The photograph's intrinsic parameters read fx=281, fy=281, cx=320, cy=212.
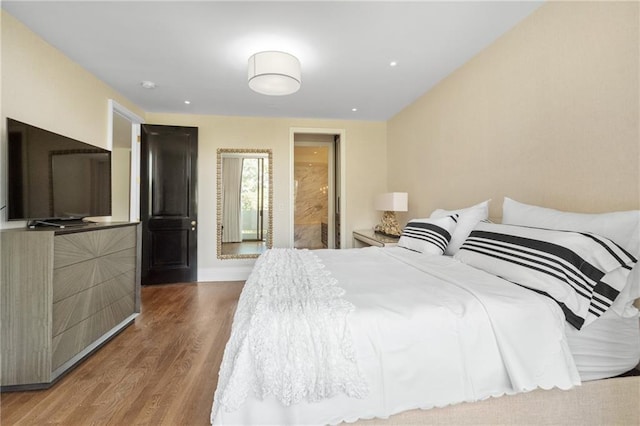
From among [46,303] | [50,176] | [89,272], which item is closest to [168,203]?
[50,176]

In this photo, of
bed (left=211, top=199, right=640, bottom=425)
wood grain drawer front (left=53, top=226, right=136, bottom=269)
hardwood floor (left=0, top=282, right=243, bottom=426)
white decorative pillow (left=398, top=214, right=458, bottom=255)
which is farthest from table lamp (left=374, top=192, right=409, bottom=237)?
wood grain drawer front (left=53, top=226, right=136, bottom=269)

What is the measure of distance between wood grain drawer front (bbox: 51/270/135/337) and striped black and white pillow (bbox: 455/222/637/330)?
2.79 m

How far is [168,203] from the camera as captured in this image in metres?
4.10

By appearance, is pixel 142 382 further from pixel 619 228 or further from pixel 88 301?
pixel 619 228

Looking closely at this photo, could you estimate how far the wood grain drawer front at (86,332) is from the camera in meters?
1.85

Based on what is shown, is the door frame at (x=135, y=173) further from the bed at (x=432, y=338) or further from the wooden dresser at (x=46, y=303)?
the bed at (x=432, y=338)

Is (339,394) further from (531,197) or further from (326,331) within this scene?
(531,197)

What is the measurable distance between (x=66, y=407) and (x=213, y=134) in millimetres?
3599

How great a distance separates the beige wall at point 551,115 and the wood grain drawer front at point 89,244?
3255mm

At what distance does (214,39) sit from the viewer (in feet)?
7.61

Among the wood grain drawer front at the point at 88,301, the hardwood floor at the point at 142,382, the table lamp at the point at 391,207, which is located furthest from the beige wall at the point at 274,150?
the hardwood floor at the point at 142,382

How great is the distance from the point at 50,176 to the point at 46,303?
998 mm

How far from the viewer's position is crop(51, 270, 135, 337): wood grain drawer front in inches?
73.4

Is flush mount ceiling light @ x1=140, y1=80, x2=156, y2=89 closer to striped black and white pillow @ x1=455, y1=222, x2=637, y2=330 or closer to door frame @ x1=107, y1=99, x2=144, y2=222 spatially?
door frame @ x1=107, y1=99, x2=144, y2=222
